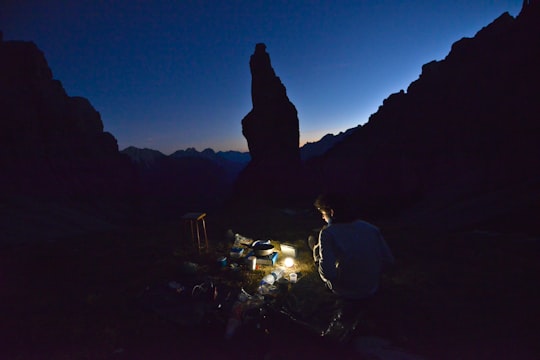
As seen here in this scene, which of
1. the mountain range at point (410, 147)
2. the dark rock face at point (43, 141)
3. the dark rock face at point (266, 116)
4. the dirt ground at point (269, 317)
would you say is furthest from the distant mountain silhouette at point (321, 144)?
the dirt ground at point (269, 317)

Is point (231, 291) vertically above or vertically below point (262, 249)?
below

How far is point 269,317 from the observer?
3.80 meters

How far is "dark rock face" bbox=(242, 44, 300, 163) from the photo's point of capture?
54625 millimetres

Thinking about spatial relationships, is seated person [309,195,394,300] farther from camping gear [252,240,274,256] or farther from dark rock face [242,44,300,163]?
dark rock face [242,44,300,163]

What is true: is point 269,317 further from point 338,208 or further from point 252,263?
point 252,263

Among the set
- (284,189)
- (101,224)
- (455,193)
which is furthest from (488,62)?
(101,224)

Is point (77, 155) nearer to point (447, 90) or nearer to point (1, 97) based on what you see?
point (1, 97)

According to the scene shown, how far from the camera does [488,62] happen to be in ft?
131

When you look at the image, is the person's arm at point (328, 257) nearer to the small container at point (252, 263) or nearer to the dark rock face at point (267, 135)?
the small container at point (252, 263)

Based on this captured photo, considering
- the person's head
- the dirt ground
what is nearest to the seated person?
the person's head

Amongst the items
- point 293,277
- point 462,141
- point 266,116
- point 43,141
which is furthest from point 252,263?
point 43,141

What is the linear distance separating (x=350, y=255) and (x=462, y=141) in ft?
147

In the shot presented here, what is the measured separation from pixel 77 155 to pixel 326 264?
231 ft

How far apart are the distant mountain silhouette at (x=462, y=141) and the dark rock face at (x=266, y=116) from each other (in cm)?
1479
